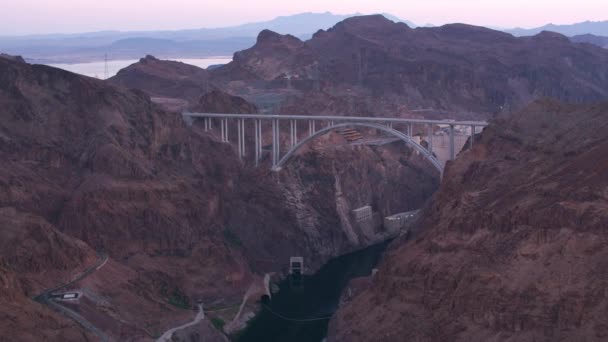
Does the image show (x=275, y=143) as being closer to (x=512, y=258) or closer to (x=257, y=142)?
(x=257, y=142)

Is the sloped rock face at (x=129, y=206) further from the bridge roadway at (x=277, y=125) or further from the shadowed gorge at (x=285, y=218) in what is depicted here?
the bridge roadway at (x=277, y=125)

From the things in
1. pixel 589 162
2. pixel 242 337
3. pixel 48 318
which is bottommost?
pixel 242 337

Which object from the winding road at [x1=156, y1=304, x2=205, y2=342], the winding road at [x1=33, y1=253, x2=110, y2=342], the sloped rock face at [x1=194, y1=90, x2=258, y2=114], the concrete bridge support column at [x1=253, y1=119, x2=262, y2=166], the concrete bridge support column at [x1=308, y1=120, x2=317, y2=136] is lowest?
the winding road at [x1=156, y1=304, x2=205, y2=342]

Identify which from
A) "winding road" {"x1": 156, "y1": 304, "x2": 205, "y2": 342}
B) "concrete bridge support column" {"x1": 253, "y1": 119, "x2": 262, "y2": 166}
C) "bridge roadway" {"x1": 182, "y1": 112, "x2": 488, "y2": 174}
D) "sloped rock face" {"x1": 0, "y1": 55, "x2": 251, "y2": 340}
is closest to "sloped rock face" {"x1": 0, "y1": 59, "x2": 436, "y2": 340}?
"sloped rock face" {"x1": 0, "y1": 55, "x2": 251, "y2": 340}

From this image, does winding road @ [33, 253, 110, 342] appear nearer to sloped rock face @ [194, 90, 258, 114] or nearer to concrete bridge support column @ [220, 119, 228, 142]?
concrete bridge support column @ [220, 119, 228, 142]

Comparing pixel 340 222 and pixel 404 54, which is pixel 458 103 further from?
pixel 340 222

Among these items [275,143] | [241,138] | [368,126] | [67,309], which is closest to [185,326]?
[67,309]

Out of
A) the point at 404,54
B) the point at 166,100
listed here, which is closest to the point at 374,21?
the point at 404,54
